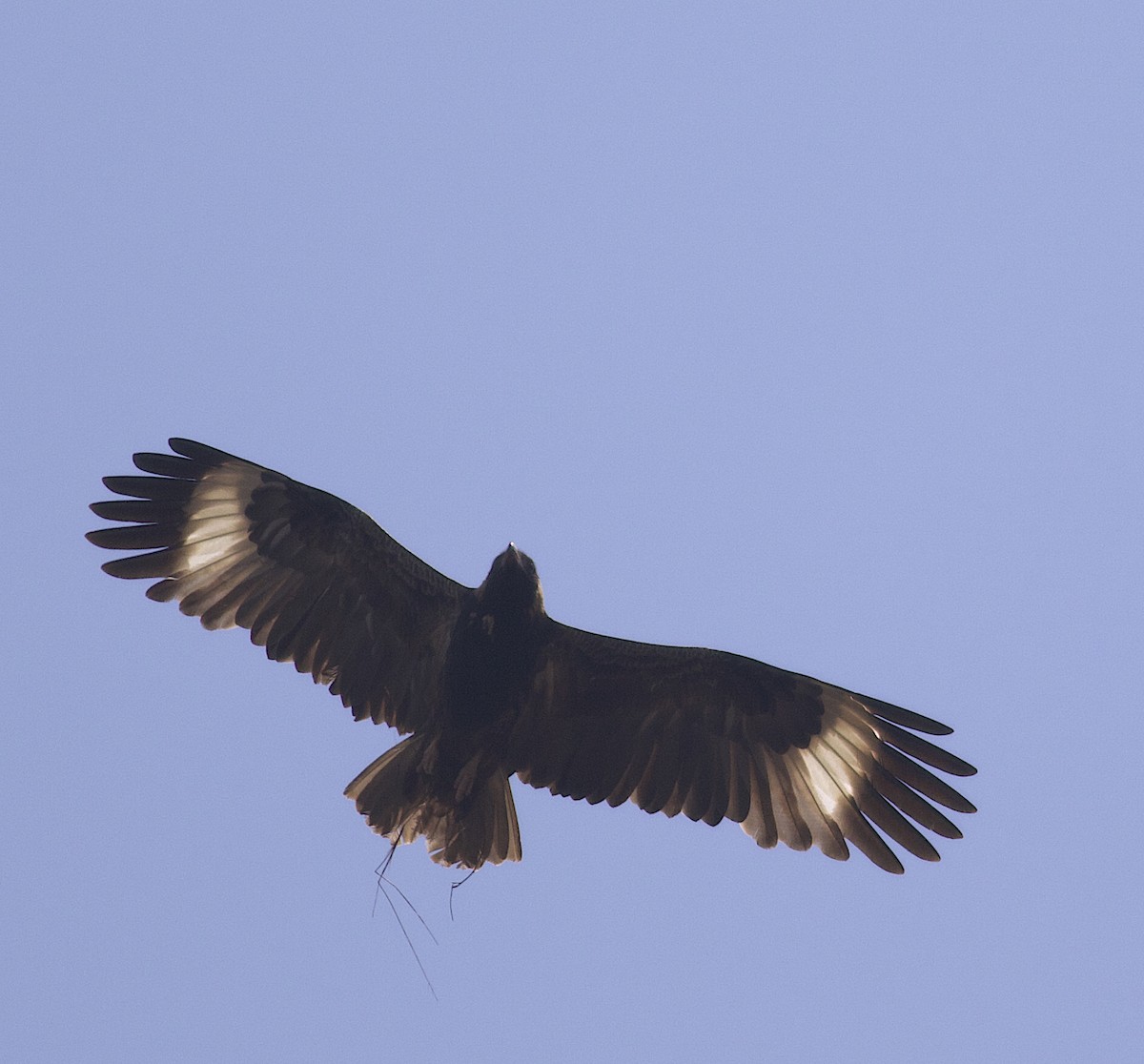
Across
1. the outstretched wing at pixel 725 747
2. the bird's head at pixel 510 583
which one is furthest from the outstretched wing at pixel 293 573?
the outstretched wing at pixel 725 747

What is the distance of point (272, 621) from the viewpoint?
8453mm

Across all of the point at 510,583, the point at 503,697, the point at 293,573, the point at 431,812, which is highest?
the point at 510,583

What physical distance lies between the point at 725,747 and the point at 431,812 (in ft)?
6.11

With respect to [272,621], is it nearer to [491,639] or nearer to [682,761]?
[491,639]

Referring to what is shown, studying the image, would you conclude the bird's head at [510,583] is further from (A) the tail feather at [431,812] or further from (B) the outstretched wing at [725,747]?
(A) the tail feather at [431,812]

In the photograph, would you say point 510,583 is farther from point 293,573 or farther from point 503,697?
point 293,573

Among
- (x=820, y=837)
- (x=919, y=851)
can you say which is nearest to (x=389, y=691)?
(x=820, y=837)

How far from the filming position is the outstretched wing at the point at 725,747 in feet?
27.5

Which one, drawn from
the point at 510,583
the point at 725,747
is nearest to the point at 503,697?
the point at 510,583

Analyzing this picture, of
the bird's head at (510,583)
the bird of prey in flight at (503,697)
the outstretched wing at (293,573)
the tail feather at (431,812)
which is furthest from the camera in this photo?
the outstretched wing at (293,573)

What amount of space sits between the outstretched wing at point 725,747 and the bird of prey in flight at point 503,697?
0.04ft

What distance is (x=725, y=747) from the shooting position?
867 cm

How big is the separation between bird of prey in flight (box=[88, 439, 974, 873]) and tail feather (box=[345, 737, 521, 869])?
1cm

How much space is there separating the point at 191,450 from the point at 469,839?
9.32 feet
